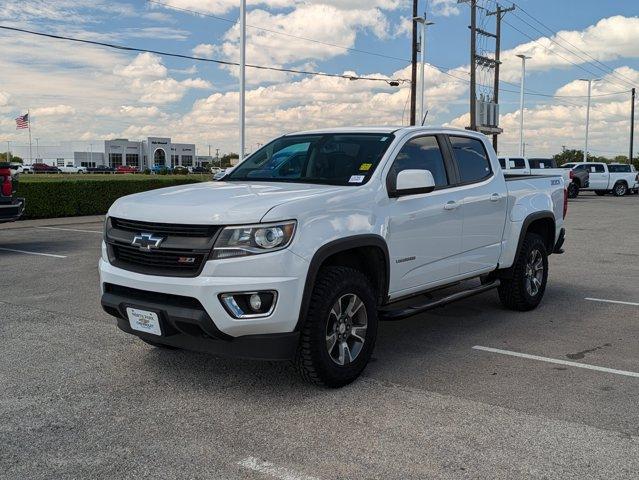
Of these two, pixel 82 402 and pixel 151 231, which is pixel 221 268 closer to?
pixel 151 231

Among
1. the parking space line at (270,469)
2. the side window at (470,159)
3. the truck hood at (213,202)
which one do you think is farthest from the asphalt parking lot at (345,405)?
the side window at (470,159)

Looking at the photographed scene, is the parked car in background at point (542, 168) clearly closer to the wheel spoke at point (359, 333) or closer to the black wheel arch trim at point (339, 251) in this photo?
the black wheel arch trim at point (339, 251)

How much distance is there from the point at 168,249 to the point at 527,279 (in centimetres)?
423

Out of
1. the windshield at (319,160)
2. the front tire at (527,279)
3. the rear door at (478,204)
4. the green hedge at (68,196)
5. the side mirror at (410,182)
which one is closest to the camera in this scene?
the side mirror at (410,182)

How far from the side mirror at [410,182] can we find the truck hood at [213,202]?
446mm

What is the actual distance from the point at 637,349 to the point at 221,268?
3.77 metres

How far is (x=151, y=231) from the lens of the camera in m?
4.45

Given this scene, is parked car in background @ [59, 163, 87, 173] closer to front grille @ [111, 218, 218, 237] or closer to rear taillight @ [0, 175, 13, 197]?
rear taillight @ [0, 175, 13, 197]

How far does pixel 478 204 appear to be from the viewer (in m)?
6.13

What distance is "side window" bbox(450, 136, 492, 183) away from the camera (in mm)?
6134

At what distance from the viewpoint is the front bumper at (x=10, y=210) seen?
1102 cm

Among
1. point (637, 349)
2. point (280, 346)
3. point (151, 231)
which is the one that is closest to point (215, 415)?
point (280, 346)

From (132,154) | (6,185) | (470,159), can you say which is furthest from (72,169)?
(470,159)

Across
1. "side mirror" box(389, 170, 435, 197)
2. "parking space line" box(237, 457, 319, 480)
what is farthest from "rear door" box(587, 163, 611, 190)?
"parking space line" box(237, 457, 319, 480)
